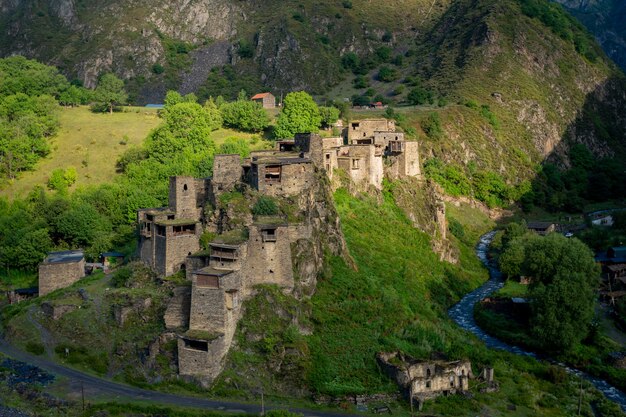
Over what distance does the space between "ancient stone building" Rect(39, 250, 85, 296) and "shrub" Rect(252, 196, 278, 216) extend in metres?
15.6

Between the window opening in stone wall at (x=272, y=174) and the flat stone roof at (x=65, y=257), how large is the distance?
16445mm

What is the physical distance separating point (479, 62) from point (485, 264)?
54.6 metres

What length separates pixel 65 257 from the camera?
57531mm

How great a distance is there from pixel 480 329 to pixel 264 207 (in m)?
20.1

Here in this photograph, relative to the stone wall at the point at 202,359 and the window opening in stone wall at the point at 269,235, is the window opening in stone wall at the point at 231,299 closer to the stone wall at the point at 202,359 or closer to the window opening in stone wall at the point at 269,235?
the stone wall at the point at 202,359

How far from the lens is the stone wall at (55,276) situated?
179 feet

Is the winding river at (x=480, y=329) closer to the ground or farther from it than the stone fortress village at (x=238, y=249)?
closer to the ground

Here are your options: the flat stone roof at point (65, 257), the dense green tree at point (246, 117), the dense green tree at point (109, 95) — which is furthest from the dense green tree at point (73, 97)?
the flat stone roof at point (65, 257)

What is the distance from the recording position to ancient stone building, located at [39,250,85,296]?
5450 centimetres

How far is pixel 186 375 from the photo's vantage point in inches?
1666

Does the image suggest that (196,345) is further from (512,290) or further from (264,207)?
(512,290)


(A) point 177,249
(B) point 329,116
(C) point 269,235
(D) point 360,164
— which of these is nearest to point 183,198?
(A) point 177,249

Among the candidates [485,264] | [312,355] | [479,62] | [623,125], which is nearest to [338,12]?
[479,62]

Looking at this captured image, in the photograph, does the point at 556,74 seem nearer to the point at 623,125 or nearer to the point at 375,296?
the point at 623,125
